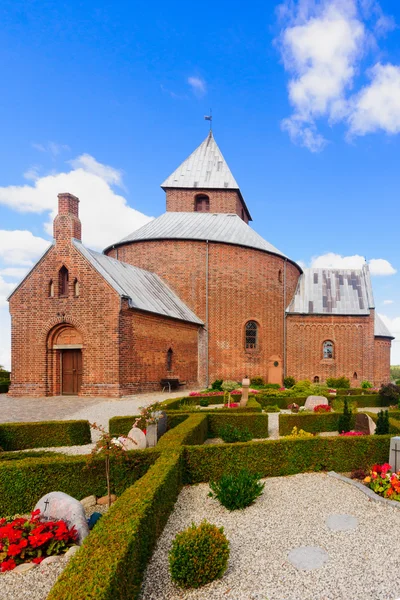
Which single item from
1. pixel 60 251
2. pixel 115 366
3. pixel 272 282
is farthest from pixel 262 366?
pixel 60 251

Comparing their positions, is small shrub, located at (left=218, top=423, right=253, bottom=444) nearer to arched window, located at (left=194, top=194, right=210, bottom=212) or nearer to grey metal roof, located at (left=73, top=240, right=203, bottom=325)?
grey metal roof, located at (left=73, top=240, right=203, bottom=325)

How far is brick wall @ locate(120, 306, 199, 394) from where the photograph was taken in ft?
59.8

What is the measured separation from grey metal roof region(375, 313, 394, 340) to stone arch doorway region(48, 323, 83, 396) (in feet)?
71.9

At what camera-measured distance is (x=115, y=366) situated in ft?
58.2

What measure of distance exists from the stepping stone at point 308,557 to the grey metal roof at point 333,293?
81.4 feet

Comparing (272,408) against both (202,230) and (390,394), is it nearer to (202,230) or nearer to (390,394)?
(390,394)

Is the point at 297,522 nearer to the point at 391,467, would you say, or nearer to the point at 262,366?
the point at 391,467

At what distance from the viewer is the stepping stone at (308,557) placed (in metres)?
4.48

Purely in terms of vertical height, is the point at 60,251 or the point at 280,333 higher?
the point at 60,251

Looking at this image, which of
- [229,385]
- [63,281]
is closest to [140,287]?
[63,281]

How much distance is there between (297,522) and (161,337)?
622 inches

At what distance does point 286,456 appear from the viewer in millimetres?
7945

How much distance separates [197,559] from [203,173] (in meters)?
31.6

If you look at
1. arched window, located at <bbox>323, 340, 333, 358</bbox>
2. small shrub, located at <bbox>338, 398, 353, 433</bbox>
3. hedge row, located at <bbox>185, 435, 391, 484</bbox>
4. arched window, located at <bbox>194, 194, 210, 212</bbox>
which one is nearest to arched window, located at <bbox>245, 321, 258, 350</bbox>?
arched window, located at <bbox>323, 340, 333, 358</bbox>
